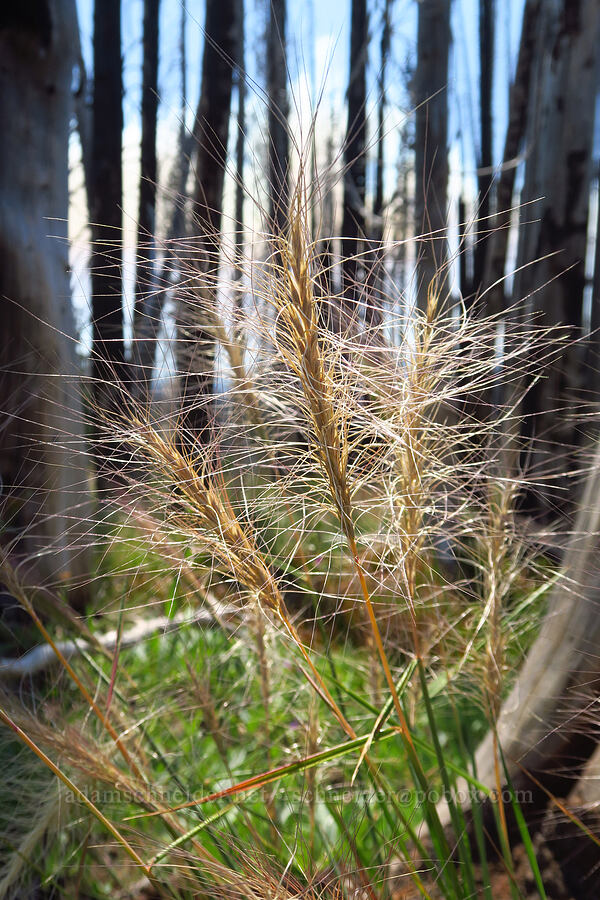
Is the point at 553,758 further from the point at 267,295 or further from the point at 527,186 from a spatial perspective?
the point at 527,186

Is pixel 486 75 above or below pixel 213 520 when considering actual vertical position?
above

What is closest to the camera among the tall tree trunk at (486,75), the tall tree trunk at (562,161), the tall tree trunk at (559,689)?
the tall tree trunk at (559,689)

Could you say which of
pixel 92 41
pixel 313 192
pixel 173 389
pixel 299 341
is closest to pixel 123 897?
pixel 173 389

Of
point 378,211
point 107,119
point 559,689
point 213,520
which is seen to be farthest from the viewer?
point 378,211

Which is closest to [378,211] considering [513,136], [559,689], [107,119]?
[513,136]

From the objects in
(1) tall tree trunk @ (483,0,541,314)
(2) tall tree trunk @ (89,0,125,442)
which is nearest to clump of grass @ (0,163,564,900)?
(1) tall tree trunk @ (483,0,541,314)

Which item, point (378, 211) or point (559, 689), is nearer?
point (559, 689)

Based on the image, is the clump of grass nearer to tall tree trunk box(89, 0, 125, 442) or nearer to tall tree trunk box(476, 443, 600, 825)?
tall tree trunk box(476, 443, 600, 825)

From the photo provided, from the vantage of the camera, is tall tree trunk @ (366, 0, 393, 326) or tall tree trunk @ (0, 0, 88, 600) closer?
tall tree trunk @ (366, 0, 393, 326)

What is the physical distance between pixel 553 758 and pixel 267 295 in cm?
93

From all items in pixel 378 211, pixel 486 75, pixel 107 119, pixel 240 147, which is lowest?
pixel 107 119

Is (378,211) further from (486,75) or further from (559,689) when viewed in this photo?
(559,689)

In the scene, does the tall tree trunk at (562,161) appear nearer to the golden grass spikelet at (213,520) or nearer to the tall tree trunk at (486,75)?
the golden grass spikelet at (213,520)

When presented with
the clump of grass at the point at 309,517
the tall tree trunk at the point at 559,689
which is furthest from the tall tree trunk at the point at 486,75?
the clump of grass at the point at 309,517
